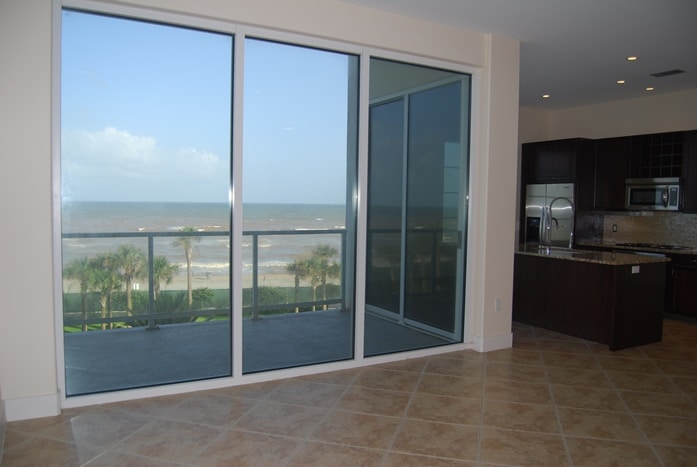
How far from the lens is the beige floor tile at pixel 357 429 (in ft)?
9.91

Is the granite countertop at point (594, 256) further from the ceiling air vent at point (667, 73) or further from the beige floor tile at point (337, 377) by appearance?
the beige floor tile at point (337, 377)

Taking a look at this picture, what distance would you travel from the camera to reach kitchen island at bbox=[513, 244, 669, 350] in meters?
4.86

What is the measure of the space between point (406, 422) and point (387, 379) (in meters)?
0.77

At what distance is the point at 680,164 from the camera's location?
251 inches

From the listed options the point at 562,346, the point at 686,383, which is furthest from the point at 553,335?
the point at 686,383

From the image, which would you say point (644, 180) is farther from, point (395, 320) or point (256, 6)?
point (256, 6)

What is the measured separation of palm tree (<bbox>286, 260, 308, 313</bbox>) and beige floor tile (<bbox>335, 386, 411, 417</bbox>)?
80 cm

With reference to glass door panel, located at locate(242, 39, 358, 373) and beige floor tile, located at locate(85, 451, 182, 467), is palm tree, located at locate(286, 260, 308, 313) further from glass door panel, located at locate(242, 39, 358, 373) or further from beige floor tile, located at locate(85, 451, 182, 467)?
beige floor tile, located at locate(85, 451, 182, 467)

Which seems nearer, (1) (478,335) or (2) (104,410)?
(2) (104,410)

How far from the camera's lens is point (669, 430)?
321 cm

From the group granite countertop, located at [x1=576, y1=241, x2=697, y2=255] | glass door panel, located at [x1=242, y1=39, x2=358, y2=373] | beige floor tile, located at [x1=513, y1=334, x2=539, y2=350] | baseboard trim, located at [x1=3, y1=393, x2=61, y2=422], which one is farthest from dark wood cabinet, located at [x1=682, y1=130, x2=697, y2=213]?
baseboard trim, located at [x1=3, y1=393, x2=61, y2=422]

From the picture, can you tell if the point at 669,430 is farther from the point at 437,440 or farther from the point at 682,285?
the point at 682,285

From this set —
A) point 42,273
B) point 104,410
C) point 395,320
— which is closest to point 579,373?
point 395,320

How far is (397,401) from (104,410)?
1902 millimetres
